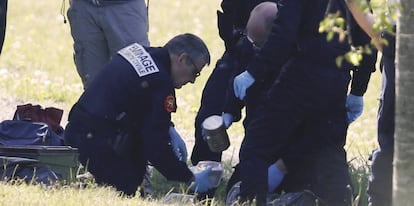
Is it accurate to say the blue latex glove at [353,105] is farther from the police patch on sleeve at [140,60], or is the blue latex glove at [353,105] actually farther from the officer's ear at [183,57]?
the police patch on sleeve at [140,60]

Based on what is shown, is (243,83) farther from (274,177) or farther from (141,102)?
(274,177)

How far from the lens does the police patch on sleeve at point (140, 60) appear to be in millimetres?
6422

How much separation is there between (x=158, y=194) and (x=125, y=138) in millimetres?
661

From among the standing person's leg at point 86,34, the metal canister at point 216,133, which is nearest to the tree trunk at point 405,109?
the metal canister at point 216,133

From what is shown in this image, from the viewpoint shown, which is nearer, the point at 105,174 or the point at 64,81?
the point at 105,174

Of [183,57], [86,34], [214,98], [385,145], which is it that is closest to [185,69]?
[183,57]

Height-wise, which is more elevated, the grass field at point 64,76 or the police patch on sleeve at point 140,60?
the police patch on sleeve at point 140,60

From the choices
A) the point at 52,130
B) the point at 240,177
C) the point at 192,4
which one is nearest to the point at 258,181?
the point at 240,177

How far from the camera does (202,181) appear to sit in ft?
21.7

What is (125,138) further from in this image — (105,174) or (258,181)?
(258,181)

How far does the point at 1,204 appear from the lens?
538 centimetres

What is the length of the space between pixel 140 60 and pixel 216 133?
620 mm

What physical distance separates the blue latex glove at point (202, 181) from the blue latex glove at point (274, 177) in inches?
13.8

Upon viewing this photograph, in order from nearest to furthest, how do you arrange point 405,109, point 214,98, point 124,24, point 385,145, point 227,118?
point 405,109, point 385,145, point 227,118, point 214,98, point 124,24
